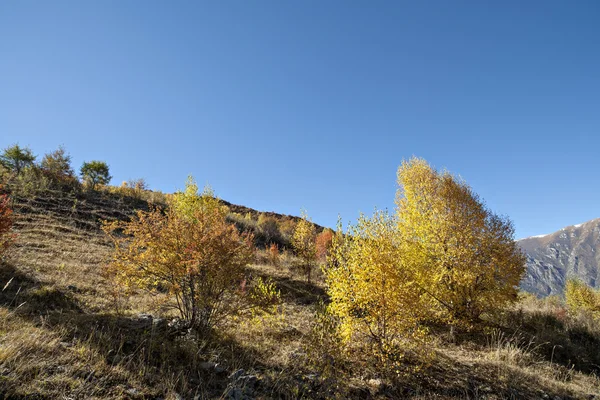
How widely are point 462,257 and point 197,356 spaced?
10414 millimetres

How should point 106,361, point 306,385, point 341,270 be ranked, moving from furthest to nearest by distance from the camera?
point 341,270
point 306,385
point 106,361

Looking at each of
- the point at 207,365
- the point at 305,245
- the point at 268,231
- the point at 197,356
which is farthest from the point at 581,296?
the point at 197,356

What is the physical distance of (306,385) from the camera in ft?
20.4

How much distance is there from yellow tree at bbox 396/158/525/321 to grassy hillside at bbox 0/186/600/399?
1663mm

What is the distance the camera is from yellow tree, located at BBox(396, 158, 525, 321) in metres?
11.0

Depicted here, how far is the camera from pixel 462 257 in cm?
1123

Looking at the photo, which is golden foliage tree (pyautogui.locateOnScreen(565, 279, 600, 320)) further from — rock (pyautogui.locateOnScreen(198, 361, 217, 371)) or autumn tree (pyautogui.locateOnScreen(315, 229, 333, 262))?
rock (pyautogui.locateOnScreen(198, 361, 217, 371))

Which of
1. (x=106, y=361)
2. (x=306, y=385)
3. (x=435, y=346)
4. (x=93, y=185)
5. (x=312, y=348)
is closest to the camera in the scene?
(x=106, y=361)

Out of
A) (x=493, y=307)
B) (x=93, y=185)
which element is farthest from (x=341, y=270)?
(x=93, y=185)

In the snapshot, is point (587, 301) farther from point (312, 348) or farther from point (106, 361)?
point (106, 361)

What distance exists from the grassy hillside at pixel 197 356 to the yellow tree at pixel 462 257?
1.66 metres

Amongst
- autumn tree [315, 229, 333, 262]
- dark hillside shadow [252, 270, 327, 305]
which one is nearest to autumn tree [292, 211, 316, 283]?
dark hillside shadow [252, 270, 327, 305]

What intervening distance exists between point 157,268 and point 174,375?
291 cm

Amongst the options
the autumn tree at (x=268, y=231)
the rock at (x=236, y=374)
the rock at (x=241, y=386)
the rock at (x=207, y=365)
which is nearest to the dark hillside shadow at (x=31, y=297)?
the rock at (x=207, y=365)
